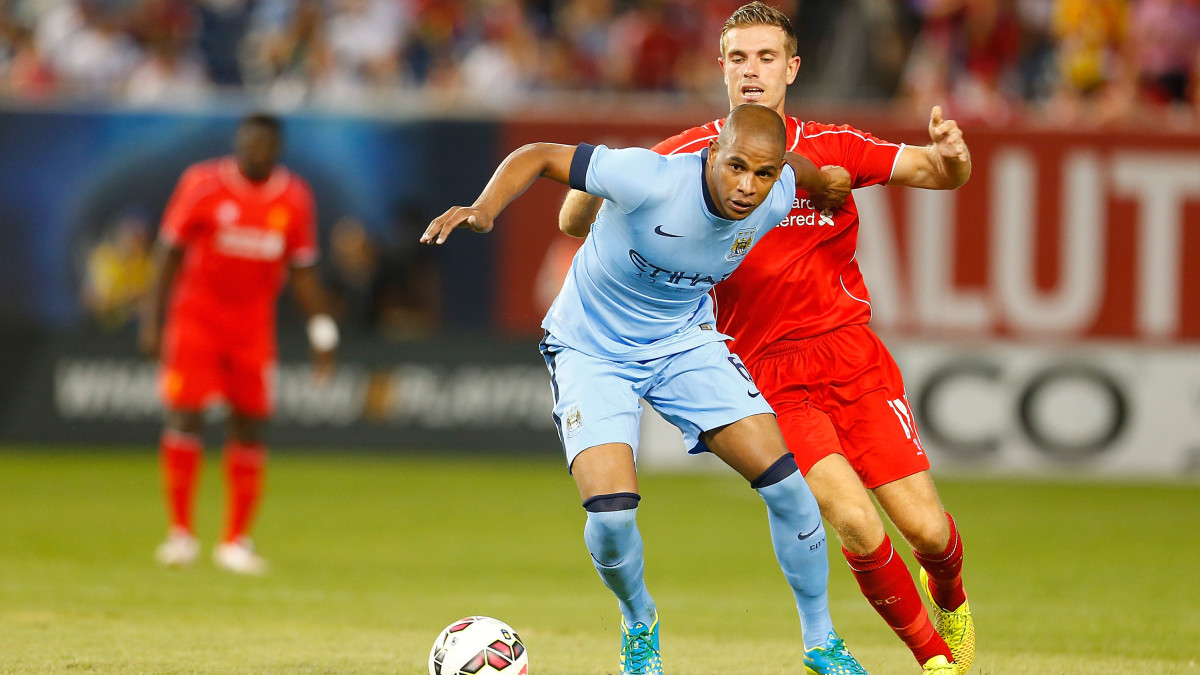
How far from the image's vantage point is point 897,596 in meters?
5.77

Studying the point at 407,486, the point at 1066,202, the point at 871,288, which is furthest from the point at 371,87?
the point at 1066,202

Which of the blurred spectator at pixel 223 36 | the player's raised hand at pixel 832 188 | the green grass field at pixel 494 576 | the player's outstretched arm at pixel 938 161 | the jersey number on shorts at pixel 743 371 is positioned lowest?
the green grass field at pixel 494 576

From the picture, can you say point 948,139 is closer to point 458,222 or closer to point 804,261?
point 804,261

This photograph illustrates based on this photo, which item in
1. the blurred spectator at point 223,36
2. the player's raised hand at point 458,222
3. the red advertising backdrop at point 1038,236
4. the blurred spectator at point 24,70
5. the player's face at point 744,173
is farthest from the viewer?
the blurred spectator at point 223,36

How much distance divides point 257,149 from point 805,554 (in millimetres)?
5643

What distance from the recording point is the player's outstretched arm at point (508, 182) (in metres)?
5.07

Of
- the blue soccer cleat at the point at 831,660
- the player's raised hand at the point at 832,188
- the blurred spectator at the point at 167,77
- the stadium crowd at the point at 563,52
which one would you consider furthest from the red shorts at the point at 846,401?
the blurred spectator at the point at 167,77

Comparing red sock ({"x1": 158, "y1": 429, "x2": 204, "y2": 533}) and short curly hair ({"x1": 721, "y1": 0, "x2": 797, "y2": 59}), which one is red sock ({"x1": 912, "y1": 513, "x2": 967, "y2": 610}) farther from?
red sock ({"x1": 158, "y1": 429, "x2": 204, "y2": 533})

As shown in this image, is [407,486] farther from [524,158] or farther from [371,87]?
[524,158]

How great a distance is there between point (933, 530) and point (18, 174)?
12.8 m

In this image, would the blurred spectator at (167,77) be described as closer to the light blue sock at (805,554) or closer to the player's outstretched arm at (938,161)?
the player's outstretched arm at (938,161)

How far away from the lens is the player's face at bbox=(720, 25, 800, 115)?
5.91 metres

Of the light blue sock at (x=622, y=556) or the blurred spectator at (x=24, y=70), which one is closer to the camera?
the light blue sock at (x=622, y=556)

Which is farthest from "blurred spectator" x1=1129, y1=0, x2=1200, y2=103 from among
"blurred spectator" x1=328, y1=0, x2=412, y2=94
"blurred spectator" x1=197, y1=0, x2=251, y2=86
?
"blurred spectator" x1=197, y1=0, x2=251, y2=86
